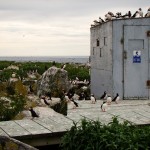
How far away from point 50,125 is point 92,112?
2183 millimetres

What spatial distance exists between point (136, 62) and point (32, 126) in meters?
5.82

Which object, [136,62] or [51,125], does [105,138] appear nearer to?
[51,125]

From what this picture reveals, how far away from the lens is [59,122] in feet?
38.0

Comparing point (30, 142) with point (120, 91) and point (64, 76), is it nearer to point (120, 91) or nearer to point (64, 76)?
point (120, 91)

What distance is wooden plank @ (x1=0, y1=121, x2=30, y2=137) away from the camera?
10414 mm

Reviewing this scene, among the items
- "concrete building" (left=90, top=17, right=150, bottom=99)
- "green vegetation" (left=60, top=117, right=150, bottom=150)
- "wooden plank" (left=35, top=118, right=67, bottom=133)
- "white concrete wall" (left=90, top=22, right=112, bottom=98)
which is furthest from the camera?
"white concrete wall" (left=90, top=22, right=112, bottom=98)

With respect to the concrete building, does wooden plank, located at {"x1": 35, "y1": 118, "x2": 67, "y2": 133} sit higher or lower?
lower

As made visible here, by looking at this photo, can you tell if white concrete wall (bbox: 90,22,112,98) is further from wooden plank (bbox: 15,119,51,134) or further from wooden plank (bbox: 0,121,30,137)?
wooden plank (bbox: 0,121,30,137)

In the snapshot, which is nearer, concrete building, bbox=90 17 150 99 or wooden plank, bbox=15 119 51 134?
wooden plank, bbox=15 119 51 134

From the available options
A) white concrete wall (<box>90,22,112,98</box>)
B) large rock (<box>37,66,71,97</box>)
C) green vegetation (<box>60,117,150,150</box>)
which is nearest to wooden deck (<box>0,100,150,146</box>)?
green vegetation (<box>60,117,150,150</box>)

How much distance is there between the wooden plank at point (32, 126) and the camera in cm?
1059

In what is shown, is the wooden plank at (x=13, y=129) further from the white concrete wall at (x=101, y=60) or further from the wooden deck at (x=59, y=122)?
the white concrete wall at (x=101, y=60)

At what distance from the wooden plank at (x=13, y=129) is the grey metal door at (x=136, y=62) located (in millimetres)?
5328

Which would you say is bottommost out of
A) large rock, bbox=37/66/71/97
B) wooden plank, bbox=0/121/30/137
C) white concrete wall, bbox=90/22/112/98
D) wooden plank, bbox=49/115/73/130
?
wooden plank, bbox=0/121/30/137
